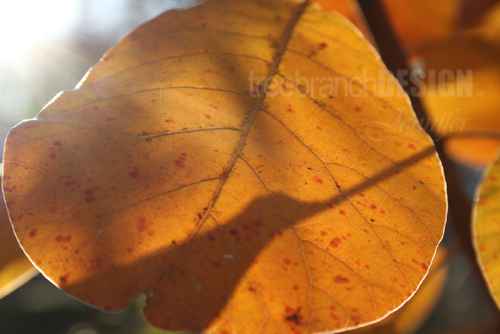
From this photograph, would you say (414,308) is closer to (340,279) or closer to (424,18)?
(424,18)

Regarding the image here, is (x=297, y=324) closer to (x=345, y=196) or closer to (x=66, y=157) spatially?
(x=345, y=196)

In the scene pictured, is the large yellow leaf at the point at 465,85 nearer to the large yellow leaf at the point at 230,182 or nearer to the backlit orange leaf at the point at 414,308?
the backlit orange leaf at the point at 414,308

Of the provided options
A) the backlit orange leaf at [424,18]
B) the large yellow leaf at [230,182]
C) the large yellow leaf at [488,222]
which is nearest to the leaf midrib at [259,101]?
the large yellow leaf at [230,182]

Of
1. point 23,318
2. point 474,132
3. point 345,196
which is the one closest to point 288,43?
point 345,196

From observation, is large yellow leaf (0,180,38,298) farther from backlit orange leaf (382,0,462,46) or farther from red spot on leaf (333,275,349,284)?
backlit orange leaf (382,0,462,46)

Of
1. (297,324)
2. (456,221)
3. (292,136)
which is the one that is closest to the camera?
(297,324)

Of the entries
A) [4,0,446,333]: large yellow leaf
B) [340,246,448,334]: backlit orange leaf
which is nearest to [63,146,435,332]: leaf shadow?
[4,0,446,333]: large yellow leaf

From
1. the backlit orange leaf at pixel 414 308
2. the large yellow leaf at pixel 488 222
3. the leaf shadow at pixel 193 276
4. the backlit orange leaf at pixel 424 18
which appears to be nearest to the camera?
the leaf shadow at pixel 193 276
